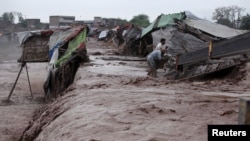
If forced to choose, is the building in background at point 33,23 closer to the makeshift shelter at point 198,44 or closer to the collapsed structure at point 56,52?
the makeshift shelter at point 198,44

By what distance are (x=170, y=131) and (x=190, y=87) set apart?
3.90 meters

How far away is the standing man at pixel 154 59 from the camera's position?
1234cm

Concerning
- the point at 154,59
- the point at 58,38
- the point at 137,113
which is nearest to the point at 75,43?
the point at 58,38

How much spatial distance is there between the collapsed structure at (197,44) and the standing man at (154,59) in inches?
19.8

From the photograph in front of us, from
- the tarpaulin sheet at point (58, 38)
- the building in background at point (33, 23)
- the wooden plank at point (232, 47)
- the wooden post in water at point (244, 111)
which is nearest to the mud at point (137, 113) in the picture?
the wooden plank at point (232, 47)

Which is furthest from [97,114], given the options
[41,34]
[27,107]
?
[41,34]

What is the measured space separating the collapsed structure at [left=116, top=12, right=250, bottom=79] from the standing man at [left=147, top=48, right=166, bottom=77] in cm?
50

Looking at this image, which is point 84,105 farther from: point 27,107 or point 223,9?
point 223,9

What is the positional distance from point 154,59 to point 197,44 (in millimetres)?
1550

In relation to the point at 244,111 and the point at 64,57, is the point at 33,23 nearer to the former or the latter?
the point at 64,57

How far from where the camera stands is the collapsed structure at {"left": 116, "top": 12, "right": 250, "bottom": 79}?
809 centimetres

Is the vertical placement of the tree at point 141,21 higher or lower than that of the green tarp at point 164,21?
higher

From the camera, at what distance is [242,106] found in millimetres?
2535

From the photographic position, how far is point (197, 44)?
12953 millimetres
